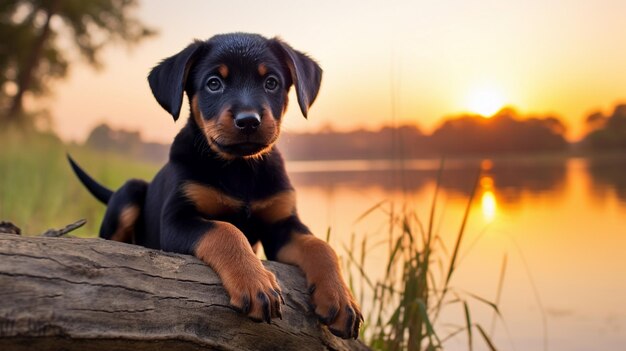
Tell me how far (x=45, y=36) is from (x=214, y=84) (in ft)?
56.2

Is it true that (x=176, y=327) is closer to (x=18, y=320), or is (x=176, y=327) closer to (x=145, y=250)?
(x=145, y=250)

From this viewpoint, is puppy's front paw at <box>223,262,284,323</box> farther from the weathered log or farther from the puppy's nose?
the puppy's nose

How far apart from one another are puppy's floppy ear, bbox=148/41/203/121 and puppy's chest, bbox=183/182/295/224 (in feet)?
1.35

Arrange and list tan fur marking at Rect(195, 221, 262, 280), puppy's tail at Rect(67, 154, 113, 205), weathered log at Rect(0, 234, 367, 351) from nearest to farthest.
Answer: weathered log at Rect(0, 234, 367, 351)
tan fur marking at Rect(195, 221, 262, 280)
puppy's tail at Rect(67, 154, 113, 205)

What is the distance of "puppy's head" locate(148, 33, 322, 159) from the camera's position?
3.06 metres

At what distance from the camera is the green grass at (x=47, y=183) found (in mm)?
9383

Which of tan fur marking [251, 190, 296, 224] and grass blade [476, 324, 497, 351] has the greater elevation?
tan fur marking [251, 190, 296, 224]

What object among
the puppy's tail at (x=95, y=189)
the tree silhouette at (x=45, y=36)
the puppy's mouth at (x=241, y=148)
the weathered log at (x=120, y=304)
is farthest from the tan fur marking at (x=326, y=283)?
the tree silhouette at (x=45, y=36)

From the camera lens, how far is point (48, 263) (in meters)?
2.49

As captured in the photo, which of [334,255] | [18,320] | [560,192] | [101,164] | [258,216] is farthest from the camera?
[560,192]

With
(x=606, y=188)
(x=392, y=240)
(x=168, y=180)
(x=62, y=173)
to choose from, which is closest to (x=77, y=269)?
(x=168, y=180)

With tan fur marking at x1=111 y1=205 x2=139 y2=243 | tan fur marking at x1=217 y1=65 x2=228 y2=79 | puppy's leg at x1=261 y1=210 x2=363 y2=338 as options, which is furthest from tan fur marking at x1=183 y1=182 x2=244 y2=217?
tan fur marking at x1=111 y1=205 x2=139 y2=243

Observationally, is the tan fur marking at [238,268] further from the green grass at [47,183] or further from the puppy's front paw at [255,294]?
the green grass at [47,183]

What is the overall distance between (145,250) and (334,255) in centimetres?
91
